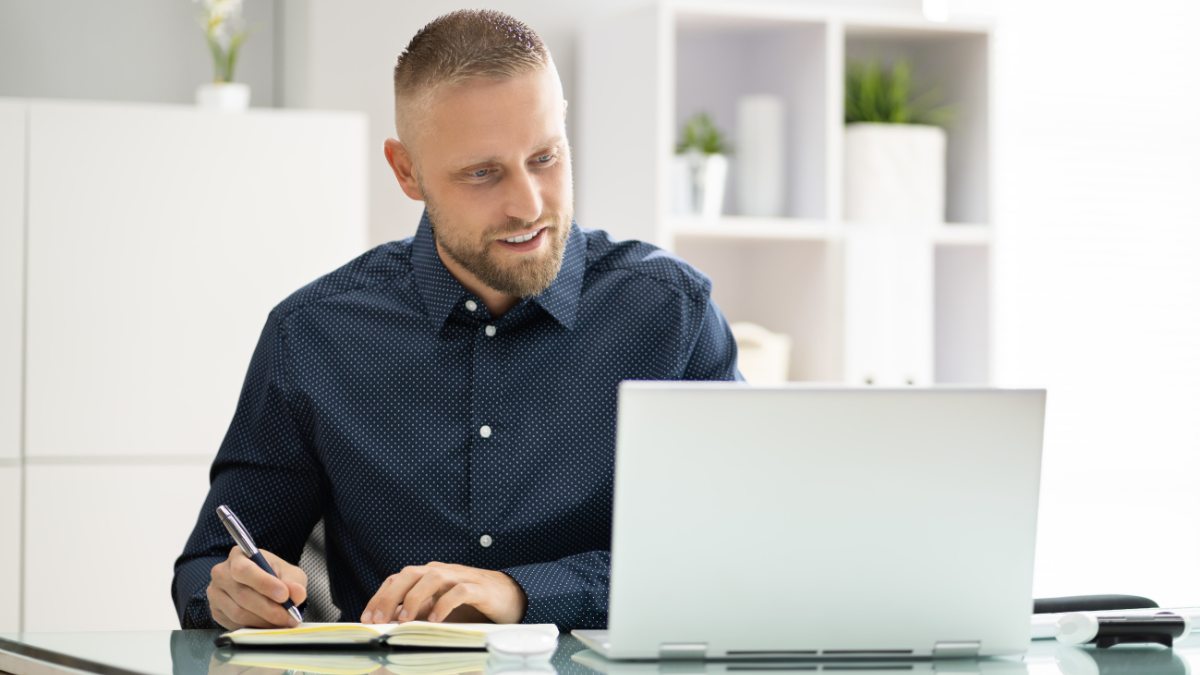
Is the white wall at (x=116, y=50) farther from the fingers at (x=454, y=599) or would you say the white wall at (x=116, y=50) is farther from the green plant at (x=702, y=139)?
the fingers at (x=454, y=599)

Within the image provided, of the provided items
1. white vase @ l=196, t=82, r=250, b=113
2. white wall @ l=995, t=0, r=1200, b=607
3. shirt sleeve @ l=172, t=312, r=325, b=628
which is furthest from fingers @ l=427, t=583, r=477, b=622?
white wall @ l=995, t=0, r=1200, b=607

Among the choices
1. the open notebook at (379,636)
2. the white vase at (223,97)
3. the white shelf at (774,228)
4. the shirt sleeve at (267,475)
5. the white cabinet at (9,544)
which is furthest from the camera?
the white shelf at (774,228)

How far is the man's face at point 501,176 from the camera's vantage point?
1480 millimetres

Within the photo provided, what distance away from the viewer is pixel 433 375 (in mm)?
1612

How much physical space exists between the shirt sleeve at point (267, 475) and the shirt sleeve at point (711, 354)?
531 millimetres

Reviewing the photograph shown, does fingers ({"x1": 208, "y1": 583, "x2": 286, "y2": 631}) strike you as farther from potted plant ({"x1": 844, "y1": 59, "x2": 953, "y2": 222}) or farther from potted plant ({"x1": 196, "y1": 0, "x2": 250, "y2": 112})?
potted plant ({"x1": 844, "y1": 59, "x2": 953, "y2": 222})

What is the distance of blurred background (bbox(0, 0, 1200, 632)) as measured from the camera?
271 cm

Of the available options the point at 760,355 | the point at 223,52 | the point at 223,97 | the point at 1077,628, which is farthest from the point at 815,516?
the point at 223,52

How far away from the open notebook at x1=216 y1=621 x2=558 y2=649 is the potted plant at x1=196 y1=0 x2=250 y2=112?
1.98 metres

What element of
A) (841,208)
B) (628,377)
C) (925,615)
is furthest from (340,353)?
(841,208)

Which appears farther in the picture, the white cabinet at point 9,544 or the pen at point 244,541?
the white cabinet at point 9,544

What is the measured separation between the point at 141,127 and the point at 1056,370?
2.67 meters

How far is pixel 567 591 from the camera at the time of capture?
52.9 inches

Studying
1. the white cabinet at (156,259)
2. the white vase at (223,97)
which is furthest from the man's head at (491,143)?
the white vase at (223,97)
